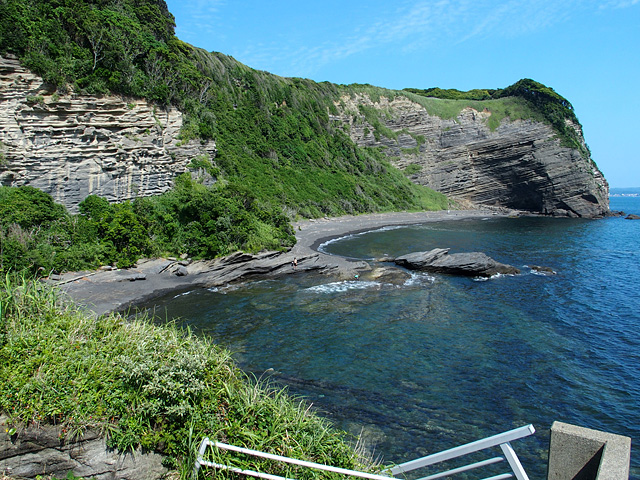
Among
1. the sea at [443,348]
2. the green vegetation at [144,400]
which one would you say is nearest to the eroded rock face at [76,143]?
the sea at [443,348]

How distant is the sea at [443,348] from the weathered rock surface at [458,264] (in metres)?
1.44

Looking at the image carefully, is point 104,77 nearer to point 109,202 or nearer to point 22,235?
point 109,202

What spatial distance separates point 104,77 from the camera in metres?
31.7

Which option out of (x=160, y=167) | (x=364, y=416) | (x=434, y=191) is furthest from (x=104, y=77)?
(x=434, y=191)

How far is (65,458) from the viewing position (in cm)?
656

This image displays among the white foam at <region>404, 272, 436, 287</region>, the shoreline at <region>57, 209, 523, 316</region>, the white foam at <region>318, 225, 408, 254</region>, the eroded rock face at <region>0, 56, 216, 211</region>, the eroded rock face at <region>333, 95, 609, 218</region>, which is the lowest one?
the shoreline at <region>57, 209, 523, 316</region>

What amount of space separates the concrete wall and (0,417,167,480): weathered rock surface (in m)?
5.71

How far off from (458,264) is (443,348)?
15.2m

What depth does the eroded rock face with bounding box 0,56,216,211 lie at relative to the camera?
27406 mm

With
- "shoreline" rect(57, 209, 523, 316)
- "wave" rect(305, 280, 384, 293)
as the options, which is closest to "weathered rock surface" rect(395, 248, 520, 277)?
"shoreline" rect(57, 209, 523, 316)

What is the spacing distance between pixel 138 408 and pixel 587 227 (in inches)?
2704

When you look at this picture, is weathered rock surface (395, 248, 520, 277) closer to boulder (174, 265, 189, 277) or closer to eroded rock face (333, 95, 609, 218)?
boulder (174, 265, 189, 277)

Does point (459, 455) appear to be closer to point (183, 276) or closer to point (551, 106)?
point (183, 276)

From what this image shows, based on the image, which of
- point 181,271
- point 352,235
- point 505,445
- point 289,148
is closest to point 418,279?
point 181,271
